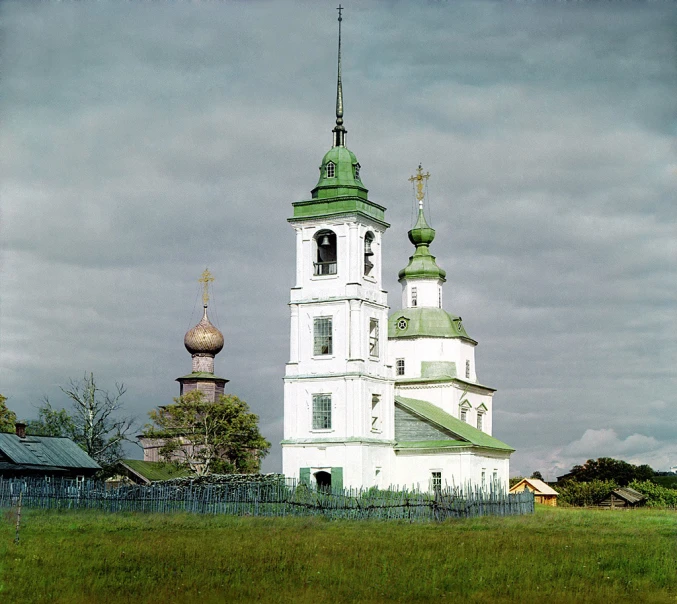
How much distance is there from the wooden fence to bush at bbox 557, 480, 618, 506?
3065 cm

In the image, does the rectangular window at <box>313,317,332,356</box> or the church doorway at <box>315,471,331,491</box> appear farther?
the rectangular window at <box>313,317,332,356</box>

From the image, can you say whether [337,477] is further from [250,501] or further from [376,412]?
[250,501]

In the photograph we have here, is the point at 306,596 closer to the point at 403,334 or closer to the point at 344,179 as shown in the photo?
the point at 344,179

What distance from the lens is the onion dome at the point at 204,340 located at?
6894cm

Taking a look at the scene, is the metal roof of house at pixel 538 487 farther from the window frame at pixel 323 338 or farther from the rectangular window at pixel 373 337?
the window frame at pixel 323 338

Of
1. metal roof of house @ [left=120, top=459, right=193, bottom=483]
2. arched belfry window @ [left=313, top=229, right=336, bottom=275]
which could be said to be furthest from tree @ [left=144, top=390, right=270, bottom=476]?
arched belfry window @ [left=313, top=229, right=336, bottom=275]

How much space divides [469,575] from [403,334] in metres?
38.2

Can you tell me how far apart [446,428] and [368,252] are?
8860mm

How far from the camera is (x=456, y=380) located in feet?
187

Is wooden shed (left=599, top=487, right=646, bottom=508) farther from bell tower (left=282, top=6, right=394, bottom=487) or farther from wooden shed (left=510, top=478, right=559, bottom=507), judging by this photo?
bell tower (left=282, top=6, right=394, bottom=487)

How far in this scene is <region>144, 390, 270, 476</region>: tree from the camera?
182 ft

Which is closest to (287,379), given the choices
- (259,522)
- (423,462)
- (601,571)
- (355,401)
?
(355,401)

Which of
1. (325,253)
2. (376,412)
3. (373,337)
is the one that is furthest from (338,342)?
(325,253)

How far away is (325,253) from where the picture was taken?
48.2 metres
